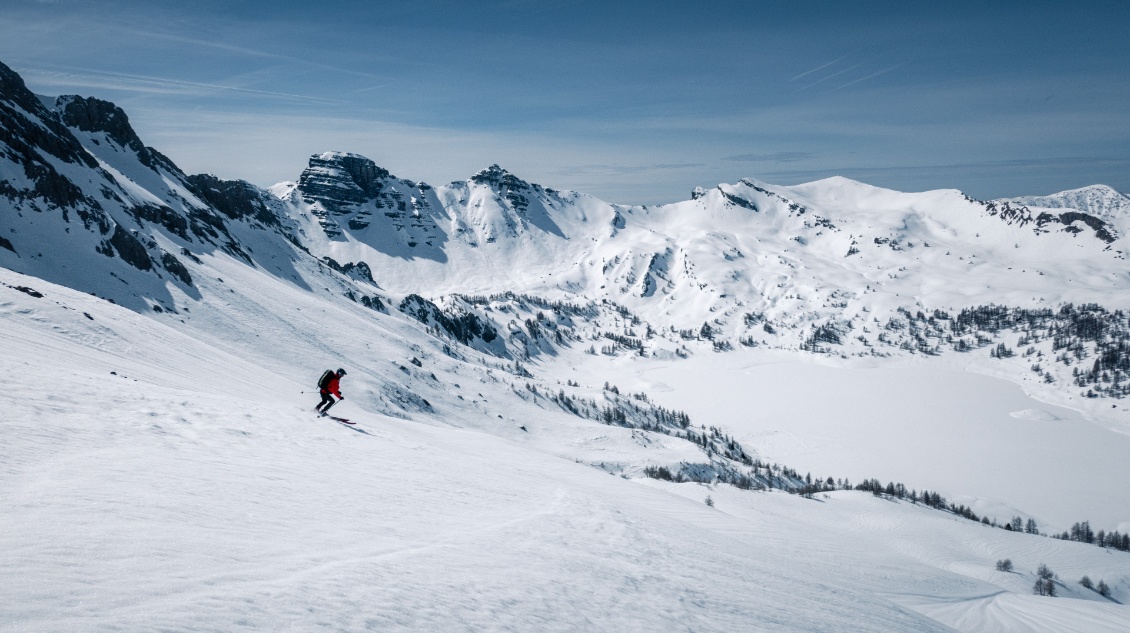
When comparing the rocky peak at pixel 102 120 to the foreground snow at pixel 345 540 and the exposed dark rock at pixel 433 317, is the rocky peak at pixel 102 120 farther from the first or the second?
the foreground snow at pixel 345 540

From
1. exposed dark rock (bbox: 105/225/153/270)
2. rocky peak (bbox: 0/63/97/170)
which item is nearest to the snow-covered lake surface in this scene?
exposed dark rock (bbox: 105/225/153/270)

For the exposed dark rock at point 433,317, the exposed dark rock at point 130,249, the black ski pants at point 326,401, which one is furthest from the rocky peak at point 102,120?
the black ski pants at point 326,401

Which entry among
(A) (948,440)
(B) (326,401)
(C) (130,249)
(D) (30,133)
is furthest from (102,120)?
(A) (948,440)

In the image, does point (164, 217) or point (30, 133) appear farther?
point (164, 217)

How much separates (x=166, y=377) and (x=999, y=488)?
13924 cm

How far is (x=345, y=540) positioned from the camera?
921 centimetres

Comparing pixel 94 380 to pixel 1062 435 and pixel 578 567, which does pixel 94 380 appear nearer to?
pixel 578 567

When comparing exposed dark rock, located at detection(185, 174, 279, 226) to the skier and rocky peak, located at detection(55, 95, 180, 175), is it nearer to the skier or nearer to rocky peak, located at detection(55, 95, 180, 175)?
rocky peak, located at detection(55, 95, 180, 175)

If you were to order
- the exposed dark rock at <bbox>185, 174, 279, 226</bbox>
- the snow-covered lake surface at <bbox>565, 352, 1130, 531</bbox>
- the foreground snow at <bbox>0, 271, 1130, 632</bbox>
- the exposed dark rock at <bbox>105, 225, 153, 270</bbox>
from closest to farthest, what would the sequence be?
the foreground snow at <bbox>0, 271, 1130, 632</bbox>
the exposed dark rock at <bbox>105, 225, 153, 270</bbox>
the snow-covered lake surface at <bbox>565, 352, 1130, 531</bbox>
the exposed dark rock at <bbox>185, 174, 279, 226</bbox>

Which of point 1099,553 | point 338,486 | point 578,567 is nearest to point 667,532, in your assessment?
point 578,567

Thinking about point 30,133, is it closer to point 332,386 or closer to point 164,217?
point 164,217

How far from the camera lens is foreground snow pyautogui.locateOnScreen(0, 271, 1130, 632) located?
6.27 meters

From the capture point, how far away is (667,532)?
15461mm

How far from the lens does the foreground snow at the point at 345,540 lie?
6.27 m
